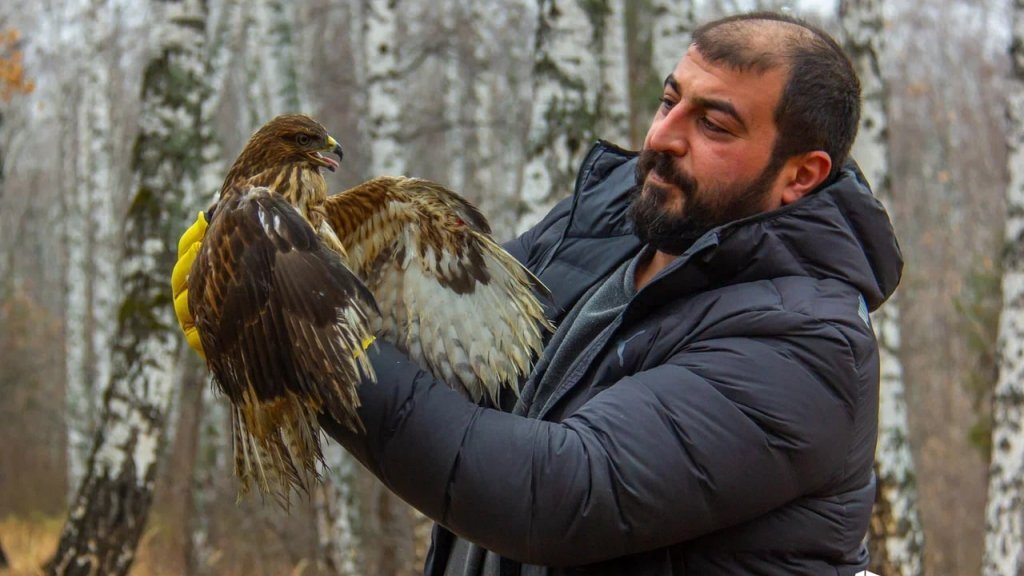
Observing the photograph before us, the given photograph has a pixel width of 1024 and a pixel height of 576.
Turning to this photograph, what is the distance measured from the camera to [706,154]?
2.30 meters

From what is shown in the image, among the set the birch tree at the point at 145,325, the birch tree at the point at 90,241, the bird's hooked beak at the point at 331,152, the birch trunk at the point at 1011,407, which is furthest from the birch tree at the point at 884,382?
the birch tree at the point at 90,241

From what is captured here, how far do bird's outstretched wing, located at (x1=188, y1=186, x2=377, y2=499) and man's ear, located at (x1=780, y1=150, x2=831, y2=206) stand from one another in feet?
2.98

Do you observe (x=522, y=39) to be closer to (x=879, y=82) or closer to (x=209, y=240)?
(x=879, y=82)

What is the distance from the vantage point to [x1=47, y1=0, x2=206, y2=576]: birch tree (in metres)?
6.41

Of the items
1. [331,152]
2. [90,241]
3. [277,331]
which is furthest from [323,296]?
[90,241]

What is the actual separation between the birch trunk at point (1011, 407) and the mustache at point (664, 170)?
5.71m

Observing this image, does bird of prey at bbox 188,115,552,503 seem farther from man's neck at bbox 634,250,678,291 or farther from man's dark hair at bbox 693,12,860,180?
man's dark hair at bbox 693,12,860,180

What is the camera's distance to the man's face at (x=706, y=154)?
224 centimetres

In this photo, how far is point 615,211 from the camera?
2.75m

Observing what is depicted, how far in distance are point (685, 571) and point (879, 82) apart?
567cm

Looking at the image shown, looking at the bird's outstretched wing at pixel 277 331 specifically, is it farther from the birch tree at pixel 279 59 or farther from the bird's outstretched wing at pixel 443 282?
Answer: the birch tree at pixel 279 59

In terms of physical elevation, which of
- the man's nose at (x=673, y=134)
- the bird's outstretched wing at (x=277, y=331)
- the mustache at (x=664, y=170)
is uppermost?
the man's nose at (x=673, y=134)

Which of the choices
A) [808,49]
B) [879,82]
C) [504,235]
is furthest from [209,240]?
[504,235]

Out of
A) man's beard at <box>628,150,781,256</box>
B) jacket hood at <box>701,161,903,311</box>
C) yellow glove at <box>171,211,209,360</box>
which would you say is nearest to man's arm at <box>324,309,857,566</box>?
jacket hood at <box>701,161,903,311</box>
